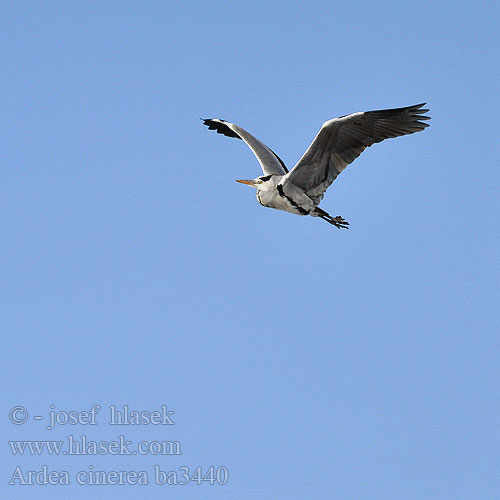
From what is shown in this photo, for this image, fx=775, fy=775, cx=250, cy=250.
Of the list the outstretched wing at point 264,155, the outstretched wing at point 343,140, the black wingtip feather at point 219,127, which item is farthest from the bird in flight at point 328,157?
the black wingtip feather at point 219,127

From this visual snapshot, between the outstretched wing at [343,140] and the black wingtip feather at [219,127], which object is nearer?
the outstretched wing at [343,140]

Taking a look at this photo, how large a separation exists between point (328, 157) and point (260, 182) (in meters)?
2.18

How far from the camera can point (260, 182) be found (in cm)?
1955

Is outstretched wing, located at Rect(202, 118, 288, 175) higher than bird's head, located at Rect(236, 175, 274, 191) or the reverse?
higher

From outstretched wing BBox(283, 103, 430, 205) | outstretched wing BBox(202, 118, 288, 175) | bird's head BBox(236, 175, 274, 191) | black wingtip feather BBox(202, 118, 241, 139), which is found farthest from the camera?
black wingtip feather BBox(202, 118, 241, 139)

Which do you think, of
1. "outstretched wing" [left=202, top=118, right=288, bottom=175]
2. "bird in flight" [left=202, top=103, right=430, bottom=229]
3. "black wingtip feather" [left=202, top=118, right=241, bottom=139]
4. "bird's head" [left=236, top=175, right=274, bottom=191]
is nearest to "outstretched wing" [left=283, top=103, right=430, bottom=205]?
"bird in flight" [left=202, top=103, right=430, bottom=229]

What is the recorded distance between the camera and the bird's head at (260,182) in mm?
19266

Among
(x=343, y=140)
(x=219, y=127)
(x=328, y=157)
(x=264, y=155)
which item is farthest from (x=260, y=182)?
(x=219, y=127)

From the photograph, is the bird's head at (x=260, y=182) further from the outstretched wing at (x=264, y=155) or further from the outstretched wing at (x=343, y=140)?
the outstretched wing at (x=343, y=140)

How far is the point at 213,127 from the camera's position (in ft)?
83.5

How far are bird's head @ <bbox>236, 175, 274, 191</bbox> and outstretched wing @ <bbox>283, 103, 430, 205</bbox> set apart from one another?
86 centimetres

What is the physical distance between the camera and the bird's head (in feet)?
63.2

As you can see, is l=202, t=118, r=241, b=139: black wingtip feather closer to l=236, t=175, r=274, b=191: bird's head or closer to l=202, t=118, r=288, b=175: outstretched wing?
l=202, t=118, r=288, b=175: outstretched wing

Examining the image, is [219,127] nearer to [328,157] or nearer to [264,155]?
[264,155]
